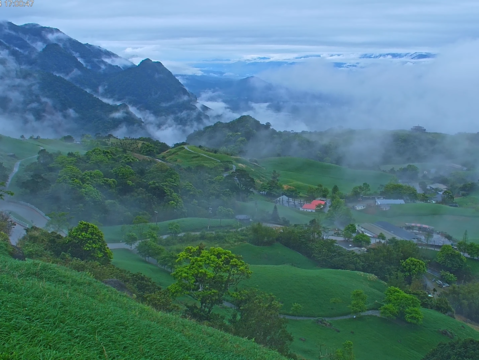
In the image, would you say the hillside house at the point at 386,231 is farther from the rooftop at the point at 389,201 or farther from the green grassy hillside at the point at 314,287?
the green grassy hillside at the point at 314,287

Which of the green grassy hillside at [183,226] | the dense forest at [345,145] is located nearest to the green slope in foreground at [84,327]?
the green grassy hillside at [183,226]

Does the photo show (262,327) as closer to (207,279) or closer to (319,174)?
(207,279)

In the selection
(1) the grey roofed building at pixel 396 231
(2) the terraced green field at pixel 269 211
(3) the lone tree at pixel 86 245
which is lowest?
(1) the grey roofed building at pixel 396 231

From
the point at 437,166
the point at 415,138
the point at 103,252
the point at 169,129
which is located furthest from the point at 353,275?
the point at 169,129

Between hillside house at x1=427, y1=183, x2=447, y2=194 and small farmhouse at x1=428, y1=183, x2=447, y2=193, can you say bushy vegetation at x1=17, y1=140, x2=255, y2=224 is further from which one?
small farmhouse at x1=428, y1=183, x2=447, y2=193

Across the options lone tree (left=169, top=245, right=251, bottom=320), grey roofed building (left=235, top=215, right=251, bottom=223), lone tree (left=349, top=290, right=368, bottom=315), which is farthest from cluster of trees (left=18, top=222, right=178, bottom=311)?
grey roofed building (left=235, top=215, right=251, bottom=223)

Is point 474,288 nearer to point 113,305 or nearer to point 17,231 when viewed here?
point 113,305
